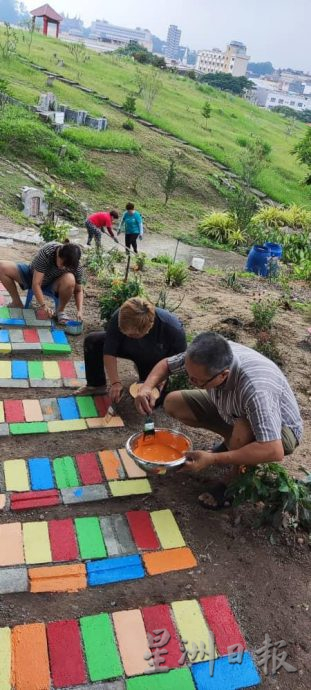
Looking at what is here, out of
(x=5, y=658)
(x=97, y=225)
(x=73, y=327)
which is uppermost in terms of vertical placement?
(x=73, y=327)

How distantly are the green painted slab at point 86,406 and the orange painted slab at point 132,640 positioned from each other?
1.56 metres

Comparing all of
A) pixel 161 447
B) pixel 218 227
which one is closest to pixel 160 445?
pixel 161 447

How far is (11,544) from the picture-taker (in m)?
2.60

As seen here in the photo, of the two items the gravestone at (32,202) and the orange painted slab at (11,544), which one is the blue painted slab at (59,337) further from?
the gravestone at (32,202)

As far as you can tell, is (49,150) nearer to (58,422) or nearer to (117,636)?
(58,422)

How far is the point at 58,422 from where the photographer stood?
359 centimetres

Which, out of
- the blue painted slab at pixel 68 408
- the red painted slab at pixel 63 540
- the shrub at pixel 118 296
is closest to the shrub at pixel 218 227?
the shrub at pixel 118 296

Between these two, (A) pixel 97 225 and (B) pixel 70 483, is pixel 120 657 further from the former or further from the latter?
(A) pixel 97 225

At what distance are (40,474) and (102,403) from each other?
2.91ft

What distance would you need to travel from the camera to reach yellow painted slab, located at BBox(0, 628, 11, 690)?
6.71 ft

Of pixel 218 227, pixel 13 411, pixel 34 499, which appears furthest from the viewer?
pixel 218 227

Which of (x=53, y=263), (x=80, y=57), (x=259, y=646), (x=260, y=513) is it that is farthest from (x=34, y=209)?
(x=80, y=57)

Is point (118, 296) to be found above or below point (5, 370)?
above

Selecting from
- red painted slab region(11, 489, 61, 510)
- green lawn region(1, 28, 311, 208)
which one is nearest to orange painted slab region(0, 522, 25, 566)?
red painted slab region(11, 489, 61, 510)
